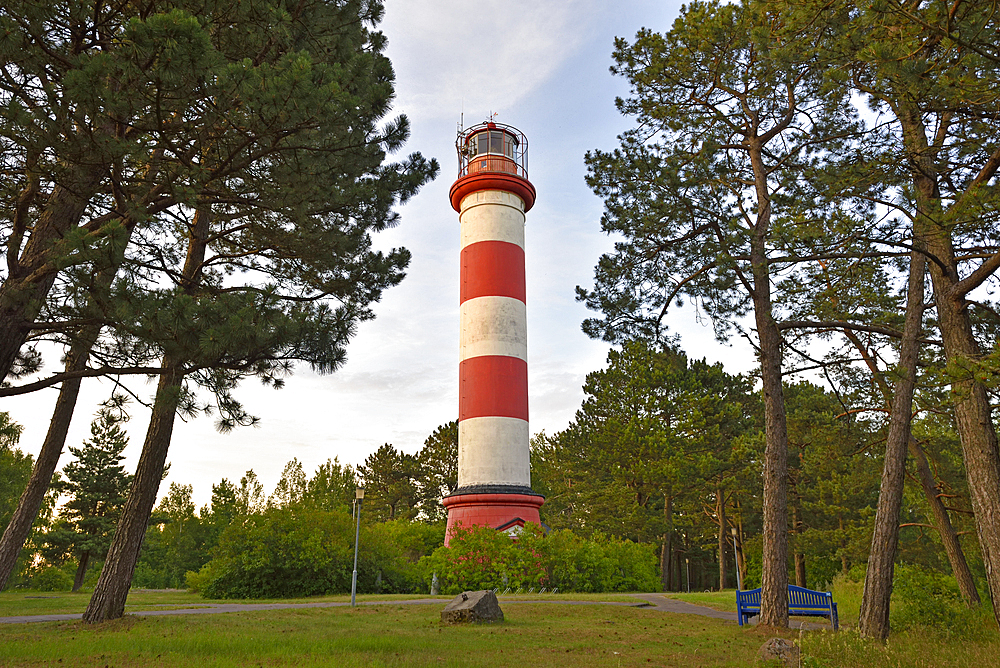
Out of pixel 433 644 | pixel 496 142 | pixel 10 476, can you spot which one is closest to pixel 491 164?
pixel 496 142

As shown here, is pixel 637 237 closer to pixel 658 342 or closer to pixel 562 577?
pixel 658 342

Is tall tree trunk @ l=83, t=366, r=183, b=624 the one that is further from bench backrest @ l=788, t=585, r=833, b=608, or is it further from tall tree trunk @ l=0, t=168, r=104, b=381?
bench backrest @ l=788, t=585, r=833, b=608

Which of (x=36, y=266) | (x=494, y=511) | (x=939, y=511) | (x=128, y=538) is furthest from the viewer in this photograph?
(x=494, y=511)

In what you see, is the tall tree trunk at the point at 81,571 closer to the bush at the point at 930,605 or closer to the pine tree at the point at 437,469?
the pine tree at the point at 437,469

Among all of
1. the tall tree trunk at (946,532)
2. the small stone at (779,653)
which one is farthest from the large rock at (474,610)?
the tall tree trunk at (946,532)

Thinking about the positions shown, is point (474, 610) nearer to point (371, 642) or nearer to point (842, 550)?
point (371, 642)

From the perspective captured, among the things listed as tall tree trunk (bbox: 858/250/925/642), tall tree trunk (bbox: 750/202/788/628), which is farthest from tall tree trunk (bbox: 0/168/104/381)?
tall tree trunk (bbox: 858/250/925/642)

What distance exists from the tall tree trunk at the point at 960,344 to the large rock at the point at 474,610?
754 cm

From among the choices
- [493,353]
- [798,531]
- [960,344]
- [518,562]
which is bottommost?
[518,562]

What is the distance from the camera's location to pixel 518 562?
63.3 ft

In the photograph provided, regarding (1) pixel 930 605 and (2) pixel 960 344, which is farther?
(1) pixel 930 605

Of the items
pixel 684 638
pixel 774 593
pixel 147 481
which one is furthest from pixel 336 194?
pixel 774 593

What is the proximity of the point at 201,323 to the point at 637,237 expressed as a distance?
8607 millimetres

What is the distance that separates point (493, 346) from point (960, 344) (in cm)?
1418
